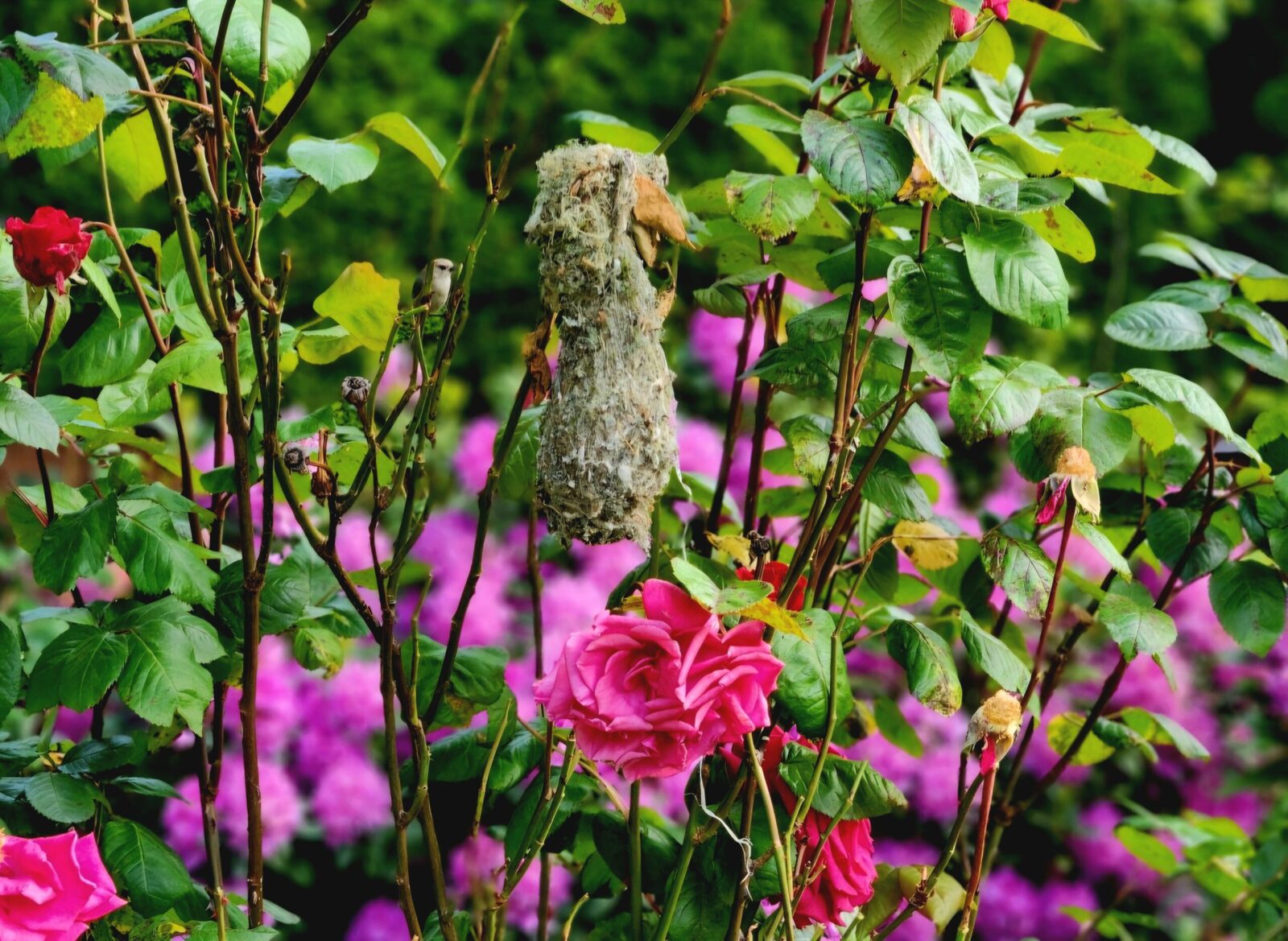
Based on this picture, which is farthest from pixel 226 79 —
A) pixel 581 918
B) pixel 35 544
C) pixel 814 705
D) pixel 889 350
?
pixel 581 918

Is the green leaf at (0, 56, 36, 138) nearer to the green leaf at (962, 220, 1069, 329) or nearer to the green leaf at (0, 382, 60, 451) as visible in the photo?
the green leaf at (0, 382, 60, 451)

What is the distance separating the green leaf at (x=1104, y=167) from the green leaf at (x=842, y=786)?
0.46 metres

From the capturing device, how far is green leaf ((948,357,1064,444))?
0.82m

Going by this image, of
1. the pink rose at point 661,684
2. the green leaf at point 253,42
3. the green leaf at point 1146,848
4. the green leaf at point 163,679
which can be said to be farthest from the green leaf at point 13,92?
the green leaf at point 1146,848

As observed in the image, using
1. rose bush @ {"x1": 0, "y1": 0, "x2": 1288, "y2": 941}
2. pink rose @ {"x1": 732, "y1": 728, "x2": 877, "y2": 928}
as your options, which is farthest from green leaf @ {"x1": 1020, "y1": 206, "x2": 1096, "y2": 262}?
pink rose @ {"x1": 732, "y1": 728, "x2": 877, "y2": 928}

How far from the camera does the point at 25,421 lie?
0.79 metres

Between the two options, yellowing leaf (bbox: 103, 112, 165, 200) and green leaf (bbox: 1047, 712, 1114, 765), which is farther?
green leaf (bbox: 1047, 712, 1114, 765)

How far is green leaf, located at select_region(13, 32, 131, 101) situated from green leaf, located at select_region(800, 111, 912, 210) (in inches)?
16.5

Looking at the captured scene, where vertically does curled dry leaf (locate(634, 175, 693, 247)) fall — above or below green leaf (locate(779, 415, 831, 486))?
above

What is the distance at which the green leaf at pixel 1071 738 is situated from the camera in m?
1.20

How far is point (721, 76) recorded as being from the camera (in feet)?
13.0

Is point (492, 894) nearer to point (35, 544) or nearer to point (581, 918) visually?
point (35, 544)

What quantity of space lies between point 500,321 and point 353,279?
310 cm

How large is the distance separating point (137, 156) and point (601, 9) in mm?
481
